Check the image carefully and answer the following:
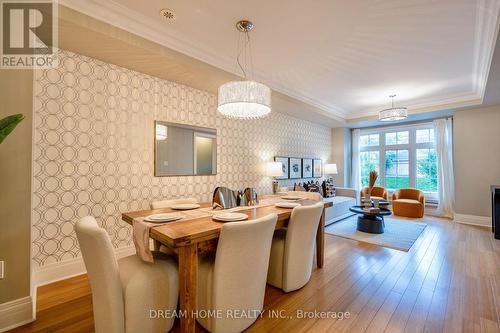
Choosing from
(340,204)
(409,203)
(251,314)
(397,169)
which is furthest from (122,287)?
(397,169)

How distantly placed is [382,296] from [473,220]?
4.44 m

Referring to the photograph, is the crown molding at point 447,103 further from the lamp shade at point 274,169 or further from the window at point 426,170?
the lamp shade at point 274,169

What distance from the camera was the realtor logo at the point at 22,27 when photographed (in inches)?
68.8

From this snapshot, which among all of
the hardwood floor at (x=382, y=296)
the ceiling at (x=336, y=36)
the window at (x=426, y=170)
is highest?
the ceiling at (x=336, y=36)

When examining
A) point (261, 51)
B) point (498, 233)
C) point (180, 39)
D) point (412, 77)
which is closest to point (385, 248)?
point (498, 233)

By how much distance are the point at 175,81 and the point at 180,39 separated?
774 millimetres

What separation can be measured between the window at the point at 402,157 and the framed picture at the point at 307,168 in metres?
2.18

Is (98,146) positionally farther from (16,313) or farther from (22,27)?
(16,313)

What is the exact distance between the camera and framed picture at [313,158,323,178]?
6.16m

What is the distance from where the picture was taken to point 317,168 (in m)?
6.30

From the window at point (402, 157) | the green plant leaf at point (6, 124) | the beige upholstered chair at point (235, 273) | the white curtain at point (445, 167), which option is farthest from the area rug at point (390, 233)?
the green plant leaf at point (6, 124)

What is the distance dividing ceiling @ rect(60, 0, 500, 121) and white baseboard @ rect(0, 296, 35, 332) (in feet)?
8.18

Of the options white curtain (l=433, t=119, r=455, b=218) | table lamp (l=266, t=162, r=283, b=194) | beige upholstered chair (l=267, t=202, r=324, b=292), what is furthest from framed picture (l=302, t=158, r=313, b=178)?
beige upholstered chair (l=267, t=202, r=324, b=292)

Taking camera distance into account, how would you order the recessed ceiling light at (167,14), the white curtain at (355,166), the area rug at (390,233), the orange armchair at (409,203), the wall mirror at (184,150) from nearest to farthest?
the recessed ceiling light at (167,14) < the wall mirror at (184,150) < the area rug at (390,233) < the orange armchair at (409,203) < the white curtain at (355,166)
